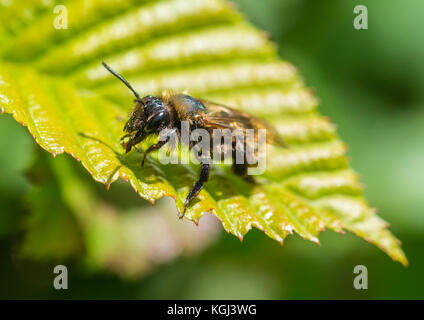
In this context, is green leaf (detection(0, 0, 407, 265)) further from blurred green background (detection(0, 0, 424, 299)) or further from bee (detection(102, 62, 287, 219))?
blurred green background (detection(0, 0, 424, 299))

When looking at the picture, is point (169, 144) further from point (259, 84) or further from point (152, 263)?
point (152, 263)

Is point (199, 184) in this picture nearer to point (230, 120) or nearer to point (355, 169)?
point (230, 120)

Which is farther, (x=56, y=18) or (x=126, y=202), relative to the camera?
(x=126, y=202)

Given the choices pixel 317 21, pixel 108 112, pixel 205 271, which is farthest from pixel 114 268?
pixel 317 21

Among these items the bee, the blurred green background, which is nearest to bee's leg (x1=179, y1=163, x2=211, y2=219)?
the bee

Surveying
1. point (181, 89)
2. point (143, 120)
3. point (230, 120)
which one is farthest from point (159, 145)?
→ point (181, 89)

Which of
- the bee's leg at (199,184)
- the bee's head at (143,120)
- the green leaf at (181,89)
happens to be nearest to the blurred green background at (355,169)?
the green leaf at (181,89)

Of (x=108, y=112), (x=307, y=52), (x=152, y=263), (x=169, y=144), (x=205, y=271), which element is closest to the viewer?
(x=169, y=144)
